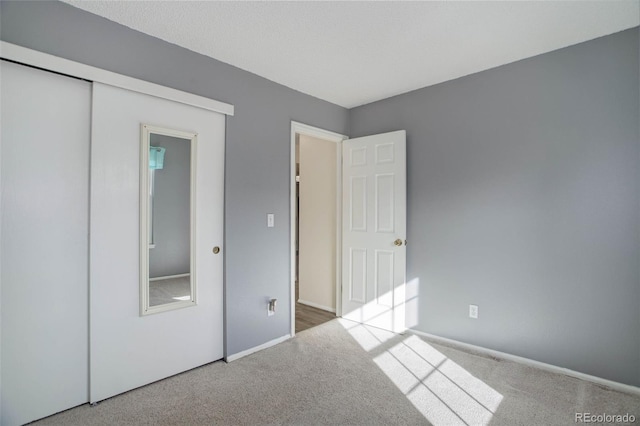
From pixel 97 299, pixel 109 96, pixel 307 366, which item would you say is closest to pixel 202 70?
pixel 109 96

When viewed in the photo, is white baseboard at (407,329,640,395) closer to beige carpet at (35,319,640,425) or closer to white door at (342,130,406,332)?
beige carpet at (35,319,640,425)

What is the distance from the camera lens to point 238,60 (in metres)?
2.63

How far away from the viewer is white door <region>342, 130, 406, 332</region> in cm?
327

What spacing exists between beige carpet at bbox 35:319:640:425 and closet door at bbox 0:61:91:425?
0.24 meters

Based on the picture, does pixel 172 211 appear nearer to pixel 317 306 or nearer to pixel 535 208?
pixel 317 306

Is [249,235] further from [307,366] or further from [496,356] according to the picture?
[496,356]

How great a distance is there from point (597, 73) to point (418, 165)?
57.7 inches

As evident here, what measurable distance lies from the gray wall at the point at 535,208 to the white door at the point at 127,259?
2.04 m

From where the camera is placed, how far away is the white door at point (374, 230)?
129 inches

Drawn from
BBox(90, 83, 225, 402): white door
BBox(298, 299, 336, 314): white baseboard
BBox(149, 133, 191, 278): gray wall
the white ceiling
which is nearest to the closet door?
BBox(90, 83, 225, 402): white door

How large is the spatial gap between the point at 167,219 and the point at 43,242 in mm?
698

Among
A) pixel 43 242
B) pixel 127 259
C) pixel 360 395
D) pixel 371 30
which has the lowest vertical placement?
pixel 360 395

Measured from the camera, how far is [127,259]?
7.07 feet

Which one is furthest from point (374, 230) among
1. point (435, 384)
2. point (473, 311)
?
point (435, 384)
